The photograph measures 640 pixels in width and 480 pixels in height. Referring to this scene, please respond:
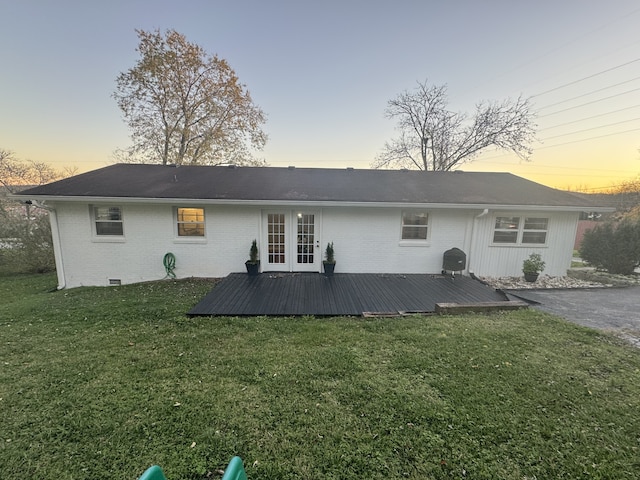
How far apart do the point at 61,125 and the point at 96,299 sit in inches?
460

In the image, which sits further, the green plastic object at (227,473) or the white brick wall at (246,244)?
the white brick wall at (246,244)

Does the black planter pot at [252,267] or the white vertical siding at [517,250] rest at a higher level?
the white vertical siding at [517,250]

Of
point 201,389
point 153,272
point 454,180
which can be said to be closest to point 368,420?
point 201,389

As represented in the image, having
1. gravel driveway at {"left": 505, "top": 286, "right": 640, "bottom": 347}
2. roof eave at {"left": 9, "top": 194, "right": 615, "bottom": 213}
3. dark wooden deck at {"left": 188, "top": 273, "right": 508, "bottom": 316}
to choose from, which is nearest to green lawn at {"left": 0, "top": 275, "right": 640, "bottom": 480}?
dark wooden deck at {"left": 188, "top": 273, "right": 508, "bottom": 316}

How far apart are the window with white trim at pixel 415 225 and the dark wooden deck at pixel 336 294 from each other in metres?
1.31

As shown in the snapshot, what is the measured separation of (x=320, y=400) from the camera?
2.60 m

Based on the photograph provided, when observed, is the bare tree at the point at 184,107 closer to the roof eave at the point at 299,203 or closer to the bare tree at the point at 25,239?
the bare tree at the point at 25,239

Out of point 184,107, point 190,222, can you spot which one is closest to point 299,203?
point 190,222

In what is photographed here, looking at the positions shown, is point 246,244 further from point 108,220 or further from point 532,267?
point 532,267

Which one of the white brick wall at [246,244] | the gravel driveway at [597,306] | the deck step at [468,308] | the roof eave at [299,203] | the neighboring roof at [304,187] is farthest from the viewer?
the white brick wall at [246,244]

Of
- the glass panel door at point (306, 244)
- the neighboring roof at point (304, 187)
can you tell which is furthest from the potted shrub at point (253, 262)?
the neighboring roof at point (304, 187)

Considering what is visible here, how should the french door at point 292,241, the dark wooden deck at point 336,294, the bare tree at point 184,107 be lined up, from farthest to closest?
1. the bare tree at point 184,107
2. the french door at point 292,241
3. the dark wooden deck at point 336,294

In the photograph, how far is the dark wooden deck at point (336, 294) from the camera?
5164 mm

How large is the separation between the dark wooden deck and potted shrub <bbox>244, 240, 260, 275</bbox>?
0.72 ft
